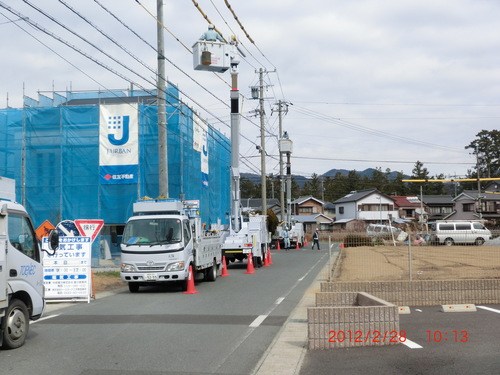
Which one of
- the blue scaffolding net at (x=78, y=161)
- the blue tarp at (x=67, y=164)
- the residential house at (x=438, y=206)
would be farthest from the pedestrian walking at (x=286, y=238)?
the residential house at (x=438, y=206)

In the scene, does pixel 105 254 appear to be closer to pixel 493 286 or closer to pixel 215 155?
pixel 215 155

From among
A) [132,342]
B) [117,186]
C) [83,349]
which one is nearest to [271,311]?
[132,342]

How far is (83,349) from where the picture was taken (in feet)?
26.2

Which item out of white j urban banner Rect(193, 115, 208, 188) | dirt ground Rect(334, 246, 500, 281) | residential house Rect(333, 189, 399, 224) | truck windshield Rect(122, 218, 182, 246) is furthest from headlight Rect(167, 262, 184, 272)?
residential house Rect(333, 189, 399, 224)

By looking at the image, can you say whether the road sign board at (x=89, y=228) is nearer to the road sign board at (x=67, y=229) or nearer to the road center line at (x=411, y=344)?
the road sign board at (x=67, y=229)

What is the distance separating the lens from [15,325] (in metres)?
8.08

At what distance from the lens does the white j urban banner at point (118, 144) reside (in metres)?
31.5

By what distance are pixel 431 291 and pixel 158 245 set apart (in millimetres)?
7785

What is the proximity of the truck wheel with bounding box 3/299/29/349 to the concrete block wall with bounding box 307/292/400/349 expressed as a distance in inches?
168

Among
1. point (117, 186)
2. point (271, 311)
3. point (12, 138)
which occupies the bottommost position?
point (271, 311)

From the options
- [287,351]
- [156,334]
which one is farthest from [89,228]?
[287,351]

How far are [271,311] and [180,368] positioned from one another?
5.35m

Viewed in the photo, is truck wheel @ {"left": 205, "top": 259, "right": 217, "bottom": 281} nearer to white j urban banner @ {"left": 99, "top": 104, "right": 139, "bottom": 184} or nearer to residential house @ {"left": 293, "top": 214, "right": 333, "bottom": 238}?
white j urban banner @ {"left": 99, "top": 104, "right": 139, "bottom": 184}
